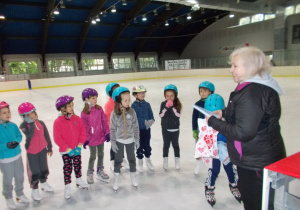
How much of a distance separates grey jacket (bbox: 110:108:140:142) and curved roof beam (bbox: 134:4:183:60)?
61.3 ft

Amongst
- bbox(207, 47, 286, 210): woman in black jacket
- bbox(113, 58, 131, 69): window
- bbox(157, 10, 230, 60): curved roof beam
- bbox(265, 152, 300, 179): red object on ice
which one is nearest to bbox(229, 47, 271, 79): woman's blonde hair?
bbox(207, 47, 286, 210): woman in black jacket

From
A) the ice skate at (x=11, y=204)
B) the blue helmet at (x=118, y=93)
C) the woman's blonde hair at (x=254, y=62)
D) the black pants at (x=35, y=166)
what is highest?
the woman's blonde hair at (x=254, y=62)

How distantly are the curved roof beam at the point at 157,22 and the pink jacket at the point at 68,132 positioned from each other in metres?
18.8

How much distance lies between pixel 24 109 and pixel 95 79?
54.5ft

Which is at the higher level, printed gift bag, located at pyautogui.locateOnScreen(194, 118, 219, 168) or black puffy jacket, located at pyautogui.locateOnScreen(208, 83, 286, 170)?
black puffy jacket, located at pyautogui.locateOnScreen(208, 83, 286, 170)

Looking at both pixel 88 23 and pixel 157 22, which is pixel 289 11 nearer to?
pixel 157 22

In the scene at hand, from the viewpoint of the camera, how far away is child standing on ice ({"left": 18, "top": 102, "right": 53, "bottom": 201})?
2.24 m

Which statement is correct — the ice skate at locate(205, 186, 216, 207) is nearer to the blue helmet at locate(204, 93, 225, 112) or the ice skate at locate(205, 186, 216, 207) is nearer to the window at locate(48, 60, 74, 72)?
the blue helmet at locate(204, 93, 225, 112)

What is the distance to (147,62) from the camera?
27797 mm

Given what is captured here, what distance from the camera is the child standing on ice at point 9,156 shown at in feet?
7.00

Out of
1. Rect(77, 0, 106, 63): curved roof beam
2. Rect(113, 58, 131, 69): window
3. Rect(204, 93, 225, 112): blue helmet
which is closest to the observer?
Rect(204, 93, 225, 112): blue helmet

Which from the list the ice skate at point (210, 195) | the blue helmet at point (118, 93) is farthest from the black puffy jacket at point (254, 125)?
the blue helmet at point (118, 93)

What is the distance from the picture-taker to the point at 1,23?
1688 centimetres

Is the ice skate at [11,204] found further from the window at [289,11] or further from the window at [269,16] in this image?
the window at [269,16]
